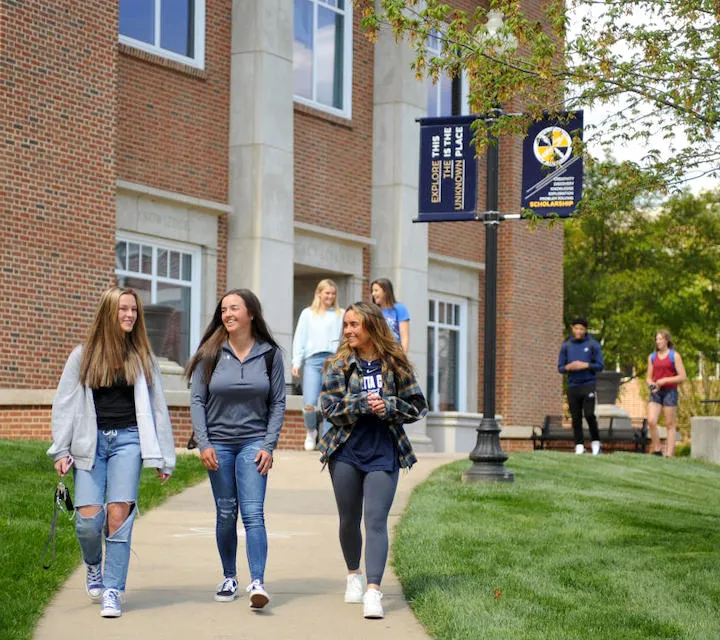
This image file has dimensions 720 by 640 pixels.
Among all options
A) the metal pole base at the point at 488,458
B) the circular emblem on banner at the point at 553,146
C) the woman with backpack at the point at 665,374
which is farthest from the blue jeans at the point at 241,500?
the woman with backpack at the point at 665,374

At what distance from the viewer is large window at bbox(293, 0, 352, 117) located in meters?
22.4

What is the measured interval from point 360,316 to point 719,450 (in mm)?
15496

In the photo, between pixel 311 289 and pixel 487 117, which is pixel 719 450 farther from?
pixel 487 117

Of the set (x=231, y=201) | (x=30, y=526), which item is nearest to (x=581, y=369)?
(x=231, y=201)

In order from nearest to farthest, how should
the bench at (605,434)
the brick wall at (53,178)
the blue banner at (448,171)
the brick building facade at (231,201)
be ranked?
the blue banner at (448,171)
the brick wall at (53,178)
the brick building facade at (231,201)
the bench at (605,434)

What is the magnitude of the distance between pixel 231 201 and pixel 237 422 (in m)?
13.3

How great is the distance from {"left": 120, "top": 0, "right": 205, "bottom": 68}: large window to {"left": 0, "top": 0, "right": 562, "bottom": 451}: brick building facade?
4 centimetres

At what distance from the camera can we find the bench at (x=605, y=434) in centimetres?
2486

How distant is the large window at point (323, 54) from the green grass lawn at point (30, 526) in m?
9.40

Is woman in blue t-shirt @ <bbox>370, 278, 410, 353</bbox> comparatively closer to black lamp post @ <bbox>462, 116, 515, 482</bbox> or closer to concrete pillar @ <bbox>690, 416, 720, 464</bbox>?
black lamp post @ <bbox>462, 116, 515, 482</bbox>

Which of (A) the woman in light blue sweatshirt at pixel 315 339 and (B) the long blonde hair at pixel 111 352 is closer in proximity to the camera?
(B) the long blonde hair at pixel 111 352

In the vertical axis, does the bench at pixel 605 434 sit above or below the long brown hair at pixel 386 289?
below

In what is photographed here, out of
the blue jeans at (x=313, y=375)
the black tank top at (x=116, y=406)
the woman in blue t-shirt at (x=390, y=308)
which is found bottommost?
the black tank top at (x=116, y=406)

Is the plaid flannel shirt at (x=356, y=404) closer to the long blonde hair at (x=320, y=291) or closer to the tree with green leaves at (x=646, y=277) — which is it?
the long blonde hair at (x=320, y=291)
